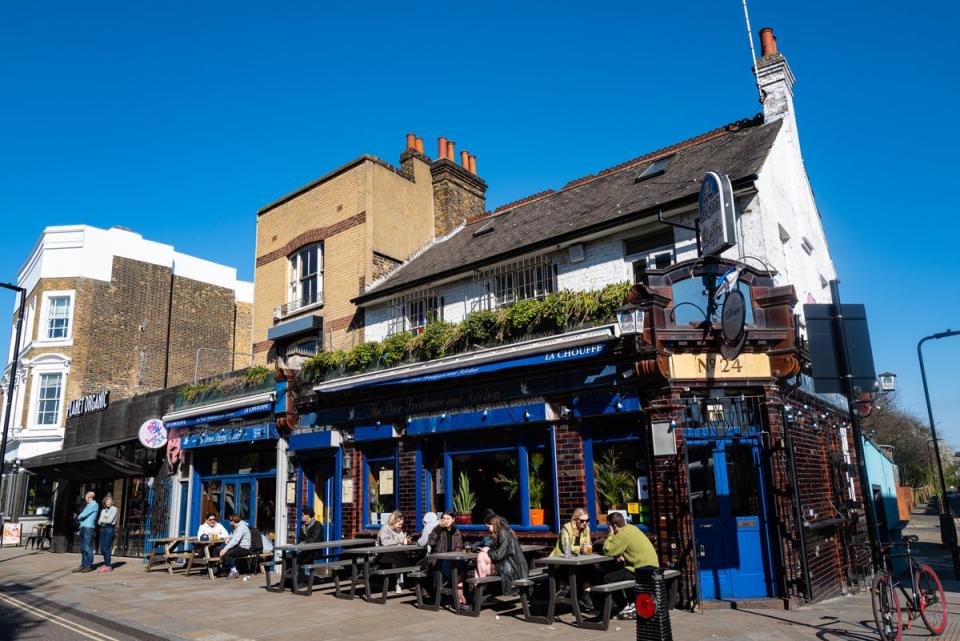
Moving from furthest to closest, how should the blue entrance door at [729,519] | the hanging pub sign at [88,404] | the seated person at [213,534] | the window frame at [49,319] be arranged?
the window frame at [49,319] < the hanging pub sign at [88,404] < the seated person at [213,534] < the blue entrance door at [729,519]

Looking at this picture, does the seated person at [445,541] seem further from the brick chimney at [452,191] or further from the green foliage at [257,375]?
the brick chimney at [452,191]

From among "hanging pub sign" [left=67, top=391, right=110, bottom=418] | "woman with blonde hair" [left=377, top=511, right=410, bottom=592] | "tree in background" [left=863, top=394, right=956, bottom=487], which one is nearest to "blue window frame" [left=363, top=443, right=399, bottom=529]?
"woman with blonde hair" [left=377, top=511, right=410, bottom=592]

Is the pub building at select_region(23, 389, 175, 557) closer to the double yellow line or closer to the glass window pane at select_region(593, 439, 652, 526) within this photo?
the double yellow line

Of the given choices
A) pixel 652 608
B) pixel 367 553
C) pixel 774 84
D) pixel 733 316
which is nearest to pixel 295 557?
pixel 367 553

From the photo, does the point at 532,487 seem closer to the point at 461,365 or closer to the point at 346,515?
the point at 461,365

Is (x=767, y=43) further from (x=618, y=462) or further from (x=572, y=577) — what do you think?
(x=572, y=577)

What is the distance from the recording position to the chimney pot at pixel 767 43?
15.1m

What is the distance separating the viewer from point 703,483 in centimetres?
1055

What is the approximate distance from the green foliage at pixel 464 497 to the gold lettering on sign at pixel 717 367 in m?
4.75

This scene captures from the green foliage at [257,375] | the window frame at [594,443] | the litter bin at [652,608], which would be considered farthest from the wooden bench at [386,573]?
the green foliage at [257,375]

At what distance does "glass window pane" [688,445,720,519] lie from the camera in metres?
10.4

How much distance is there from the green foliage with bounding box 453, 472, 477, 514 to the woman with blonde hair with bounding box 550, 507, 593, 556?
10.7ft

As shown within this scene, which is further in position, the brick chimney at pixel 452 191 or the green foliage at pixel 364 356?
the brick chimney at pixel 452 191

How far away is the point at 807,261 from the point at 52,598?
52.0 ft
